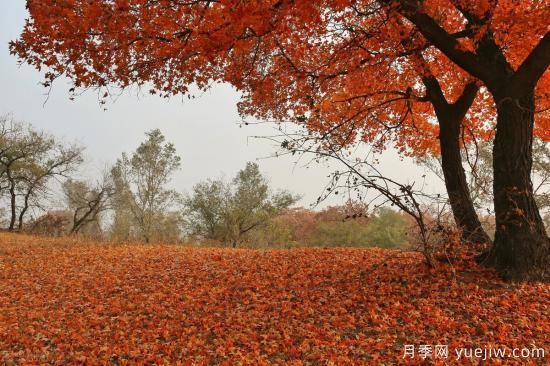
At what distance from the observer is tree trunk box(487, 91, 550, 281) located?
6.57 meters

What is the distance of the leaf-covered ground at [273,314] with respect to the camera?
16.5ft

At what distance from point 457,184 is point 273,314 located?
4291mm

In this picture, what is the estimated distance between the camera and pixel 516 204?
6.62 m

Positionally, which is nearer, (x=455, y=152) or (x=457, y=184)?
(x=457, y=184)

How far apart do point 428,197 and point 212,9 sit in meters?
4.11

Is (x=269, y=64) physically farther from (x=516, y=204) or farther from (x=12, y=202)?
(x=12, y=202)

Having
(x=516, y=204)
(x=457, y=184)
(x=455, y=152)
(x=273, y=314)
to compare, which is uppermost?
(x=455, y=152)

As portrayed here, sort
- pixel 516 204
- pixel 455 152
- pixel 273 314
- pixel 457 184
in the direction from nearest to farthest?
1. pixel 273 314
2. pixel 516 204
3. pixel 457 184
4. pixel 455 152

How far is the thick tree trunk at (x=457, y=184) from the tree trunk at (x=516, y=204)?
0.76 m

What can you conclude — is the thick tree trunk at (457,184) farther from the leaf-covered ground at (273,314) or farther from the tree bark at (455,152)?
the leaf-covered ground at (273,314)

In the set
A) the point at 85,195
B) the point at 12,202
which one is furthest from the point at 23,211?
the point at 85,195

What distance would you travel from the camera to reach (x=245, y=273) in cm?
865

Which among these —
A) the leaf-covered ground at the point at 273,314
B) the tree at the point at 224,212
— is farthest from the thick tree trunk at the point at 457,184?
the tree at the point at 224,212

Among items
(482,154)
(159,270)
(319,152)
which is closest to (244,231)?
(482,154)
